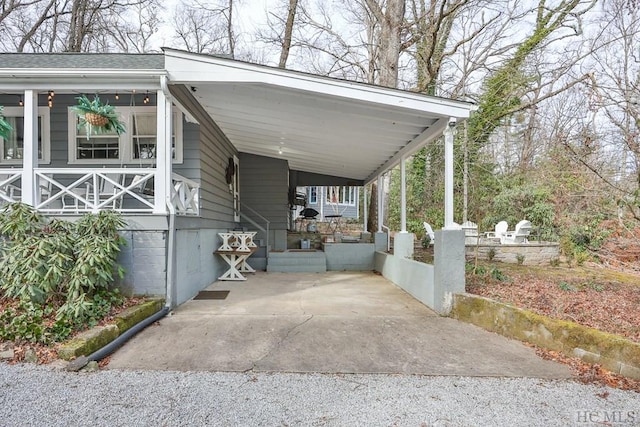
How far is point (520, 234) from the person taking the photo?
9.20 meters

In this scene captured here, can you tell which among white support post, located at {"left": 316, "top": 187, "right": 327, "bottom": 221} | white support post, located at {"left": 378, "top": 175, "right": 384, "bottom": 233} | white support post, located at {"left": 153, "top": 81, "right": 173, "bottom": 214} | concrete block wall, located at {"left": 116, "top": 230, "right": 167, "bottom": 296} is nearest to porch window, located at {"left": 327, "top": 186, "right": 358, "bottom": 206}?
white support post, located at {"left": 316, "top": 187, "right": 327, "bottom": 221}

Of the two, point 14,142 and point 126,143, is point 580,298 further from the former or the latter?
point 14,142

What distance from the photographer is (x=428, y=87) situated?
12125 mm

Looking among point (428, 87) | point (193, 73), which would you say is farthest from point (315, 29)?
point (193, 73)

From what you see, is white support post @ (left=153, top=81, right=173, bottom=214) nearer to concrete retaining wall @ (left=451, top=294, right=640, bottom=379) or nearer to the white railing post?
the white railing post

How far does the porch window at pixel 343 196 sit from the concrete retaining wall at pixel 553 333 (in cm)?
1487

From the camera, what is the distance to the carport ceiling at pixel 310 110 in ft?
15.0

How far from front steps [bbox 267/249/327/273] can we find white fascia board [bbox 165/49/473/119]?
194 inches

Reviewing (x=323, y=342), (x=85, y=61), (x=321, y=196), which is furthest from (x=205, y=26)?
(x=323, y=342)

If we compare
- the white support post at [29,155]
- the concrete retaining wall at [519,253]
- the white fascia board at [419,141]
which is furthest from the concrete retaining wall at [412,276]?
the white support post at [29,155]

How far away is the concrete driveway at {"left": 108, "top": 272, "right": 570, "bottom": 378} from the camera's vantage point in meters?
3.04

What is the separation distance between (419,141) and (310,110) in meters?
1.98

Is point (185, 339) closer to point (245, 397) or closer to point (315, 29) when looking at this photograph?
point (245, 397)

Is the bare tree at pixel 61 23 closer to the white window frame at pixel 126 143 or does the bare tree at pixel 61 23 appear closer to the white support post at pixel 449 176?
the white window frame at pixel 126 143
